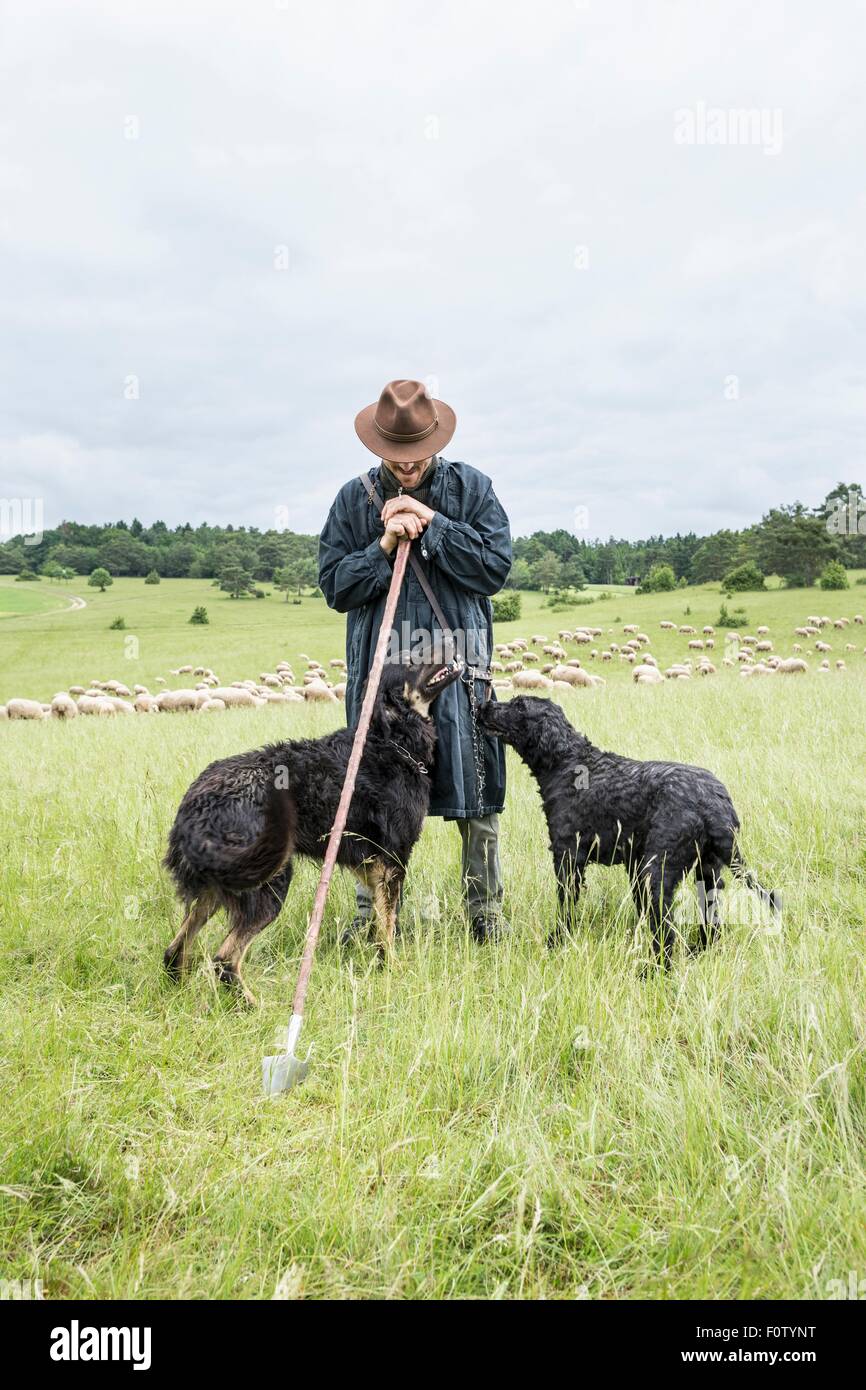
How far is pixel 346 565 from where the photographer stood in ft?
15.9

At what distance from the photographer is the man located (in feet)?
15.3

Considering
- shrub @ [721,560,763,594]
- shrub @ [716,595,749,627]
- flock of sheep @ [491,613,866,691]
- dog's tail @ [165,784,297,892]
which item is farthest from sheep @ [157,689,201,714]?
shrub @ [721,560,763,594]

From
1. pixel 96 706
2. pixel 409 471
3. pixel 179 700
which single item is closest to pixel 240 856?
pixel 409 471

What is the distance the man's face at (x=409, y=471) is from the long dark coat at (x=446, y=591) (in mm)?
137

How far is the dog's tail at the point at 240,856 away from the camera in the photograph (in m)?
3.96

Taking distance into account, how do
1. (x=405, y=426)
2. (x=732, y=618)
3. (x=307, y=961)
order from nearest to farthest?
(x=307, y=961)
(x=405, y=426)
(x=732, y=618)

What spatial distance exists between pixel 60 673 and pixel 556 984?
2224cm

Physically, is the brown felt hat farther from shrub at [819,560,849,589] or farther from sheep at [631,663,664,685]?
shrub at [819,560,849,589]

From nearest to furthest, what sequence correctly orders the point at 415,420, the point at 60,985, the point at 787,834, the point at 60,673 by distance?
the point at 60,985
the point at 415,420
the point at 787,834
the point at 60,673

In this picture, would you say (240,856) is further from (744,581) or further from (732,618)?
(744,581)

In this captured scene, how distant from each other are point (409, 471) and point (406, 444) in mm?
206
